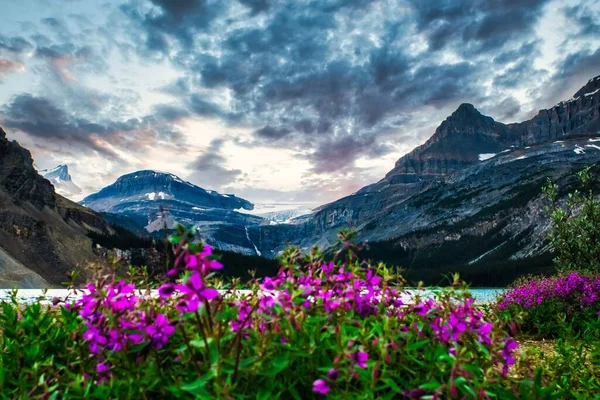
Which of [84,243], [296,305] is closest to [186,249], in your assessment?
[296,305]

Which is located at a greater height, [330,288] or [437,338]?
[330,288]

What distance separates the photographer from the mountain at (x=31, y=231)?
312 feet

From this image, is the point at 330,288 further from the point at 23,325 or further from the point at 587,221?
the point at 587,221

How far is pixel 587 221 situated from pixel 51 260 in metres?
129

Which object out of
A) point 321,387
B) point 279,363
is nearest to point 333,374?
point 321,387

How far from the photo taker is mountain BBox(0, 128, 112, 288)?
95.2 metres

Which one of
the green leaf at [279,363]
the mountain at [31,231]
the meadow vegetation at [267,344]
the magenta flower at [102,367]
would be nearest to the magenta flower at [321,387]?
the meadow vegetation at [267,344]

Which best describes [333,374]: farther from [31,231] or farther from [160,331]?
[31,231]

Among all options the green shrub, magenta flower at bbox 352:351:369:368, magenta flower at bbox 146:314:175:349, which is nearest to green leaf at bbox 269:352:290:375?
the green shrub

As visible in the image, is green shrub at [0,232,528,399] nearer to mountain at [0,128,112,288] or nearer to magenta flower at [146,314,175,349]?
magenta flower at [146,314,175,349]

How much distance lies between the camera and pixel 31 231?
117m

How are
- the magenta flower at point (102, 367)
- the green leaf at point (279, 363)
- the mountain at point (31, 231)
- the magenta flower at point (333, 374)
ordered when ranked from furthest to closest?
the mountain at point (31, 231), the magenta flower at point (102, 367), the green leaf at point (279, 363), the magenta flower at point (333, 374)

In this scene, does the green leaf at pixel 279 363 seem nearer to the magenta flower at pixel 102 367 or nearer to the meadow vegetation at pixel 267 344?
the meadow vegetation at pixel 267 344

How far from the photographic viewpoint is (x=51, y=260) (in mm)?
113000
